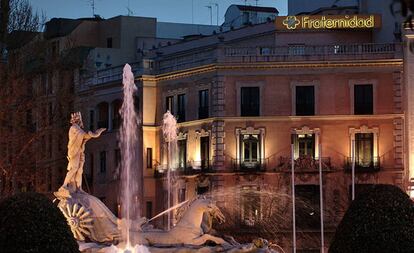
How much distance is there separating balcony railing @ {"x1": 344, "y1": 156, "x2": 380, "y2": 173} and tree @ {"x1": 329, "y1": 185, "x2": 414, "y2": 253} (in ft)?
114

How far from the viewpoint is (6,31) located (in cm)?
4716

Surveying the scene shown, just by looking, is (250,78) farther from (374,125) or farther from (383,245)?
(383,245)

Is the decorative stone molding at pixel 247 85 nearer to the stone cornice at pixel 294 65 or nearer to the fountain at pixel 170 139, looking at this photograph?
the stone cornice at pixel 294 65

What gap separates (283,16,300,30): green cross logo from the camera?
62.2 metres

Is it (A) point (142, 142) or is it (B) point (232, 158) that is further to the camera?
(A) point (142, 142)

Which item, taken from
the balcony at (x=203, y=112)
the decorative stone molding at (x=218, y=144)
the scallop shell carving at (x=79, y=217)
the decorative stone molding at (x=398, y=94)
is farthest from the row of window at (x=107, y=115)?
the scallop shell carving at (x=79, y=217)

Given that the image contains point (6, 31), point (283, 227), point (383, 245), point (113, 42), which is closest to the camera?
point (383, 245)

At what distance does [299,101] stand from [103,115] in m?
13.0

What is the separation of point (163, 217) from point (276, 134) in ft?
20.6

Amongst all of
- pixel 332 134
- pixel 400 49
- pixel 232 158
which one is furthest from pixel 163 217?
pixel 400 49

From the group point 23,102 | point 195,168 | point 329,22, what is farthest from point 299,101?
point 23,102

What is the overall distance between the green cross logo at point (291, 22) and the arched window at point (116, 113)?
403 inches

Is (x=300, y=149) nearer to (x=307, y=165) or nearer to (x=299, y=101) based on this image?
(x=307, y=165)

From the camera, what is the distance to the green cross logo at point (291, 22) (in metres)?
62.2
